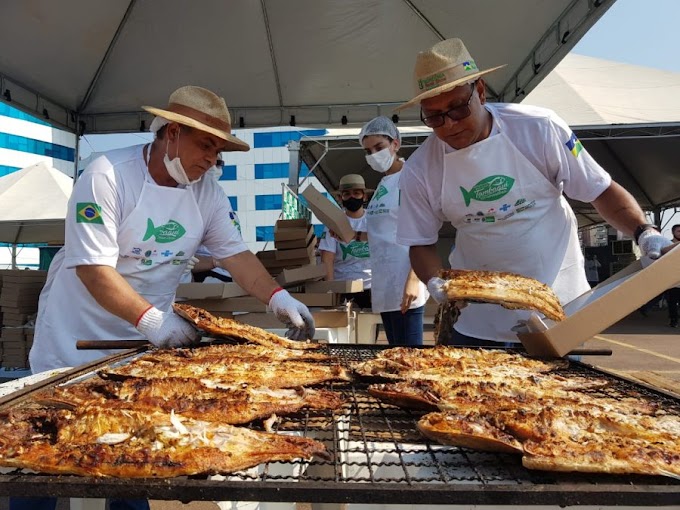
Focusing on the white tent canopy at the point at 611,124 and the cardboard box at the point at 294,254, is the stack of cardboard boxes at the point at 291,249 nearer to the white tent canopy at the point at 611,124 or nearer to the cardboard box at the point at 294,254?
the cardboard box at the point at 294,254

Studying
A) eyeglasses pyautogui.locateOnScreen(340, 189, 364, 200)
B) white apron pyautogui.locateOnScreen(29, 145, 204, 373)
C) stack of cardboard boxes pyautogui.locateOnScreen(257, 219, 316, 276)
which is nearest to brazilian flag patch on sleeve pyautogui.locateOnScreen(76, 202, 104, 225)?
white apron pyautogui.locateOnScreen(29, 145, 204, 373)

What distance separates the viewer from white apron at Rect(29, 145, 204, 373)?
2.98 m

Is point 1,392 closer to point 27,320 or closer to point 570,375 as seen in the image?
point 570,375

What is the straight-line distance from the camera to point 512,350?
2.85 m

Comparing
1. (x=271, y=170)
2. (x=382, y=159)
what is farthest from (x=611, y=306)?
(x=271, y=170)

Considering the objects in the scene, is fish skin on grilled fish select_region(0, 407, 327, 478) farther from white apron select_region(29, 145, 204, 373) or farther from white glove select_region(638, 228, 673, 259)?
white glove select_region(638, 228, 673, 259)

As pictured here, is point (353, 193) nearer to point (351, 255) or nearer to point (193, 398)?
point (351, 255)

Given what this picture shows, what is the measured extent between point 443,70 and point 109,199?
6.80ft

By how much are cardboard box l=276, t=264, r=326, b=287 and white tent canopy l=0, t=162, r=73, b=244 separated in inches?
408

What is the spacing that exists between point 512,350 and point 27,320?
6.77m

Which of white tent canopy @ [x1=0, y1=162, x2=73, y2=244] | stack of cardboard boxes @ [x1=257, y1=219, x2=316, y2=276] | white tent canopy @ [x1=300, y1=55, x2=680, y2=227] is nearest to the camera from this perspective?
stack of cardboard boxes @ [x1=257, y1=219, x2=316, y2=276]

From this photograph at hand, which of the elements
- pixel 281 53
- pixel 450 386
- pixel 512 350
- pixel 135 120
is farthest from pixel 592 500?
pixel 135 120

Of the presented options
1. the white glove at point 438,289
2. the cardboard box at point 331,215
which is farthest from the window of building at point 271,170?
the white glove at point 438,289

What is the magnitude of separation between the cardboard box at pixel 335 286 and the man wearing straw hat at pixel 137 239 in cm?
208
